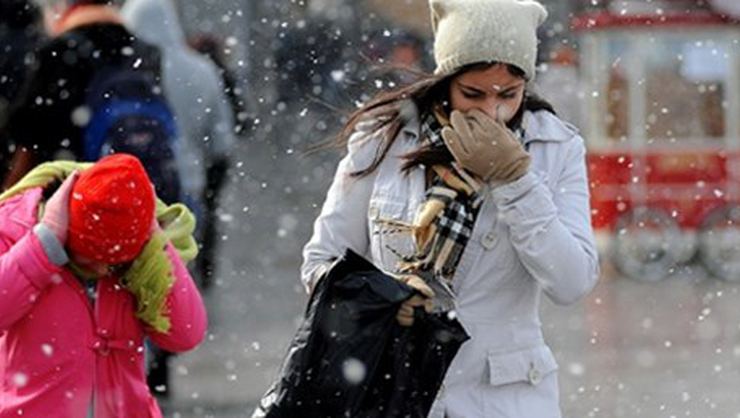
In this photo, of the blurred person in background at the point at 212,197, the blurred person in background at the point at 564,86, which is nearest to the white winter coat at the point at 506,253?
the blurred person in background at the point at 212,197

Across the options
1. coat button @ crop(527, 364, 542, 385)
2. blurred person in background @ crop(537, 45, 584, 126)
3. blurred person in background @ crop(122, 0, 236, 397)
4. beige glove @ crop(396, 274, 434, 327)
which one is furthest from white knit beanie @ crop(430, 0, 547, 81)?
blurred person in background @ crop(537, 45, 584, 126)

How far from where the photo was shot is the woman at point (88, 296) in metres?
5.39

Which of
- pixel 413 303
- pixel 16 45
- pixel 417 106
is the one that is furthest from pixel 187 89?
pixel 413 303

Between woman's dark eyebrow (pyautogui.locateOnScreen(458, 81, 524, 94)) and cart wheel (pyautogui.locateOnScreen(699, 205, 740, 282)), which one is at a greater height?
woman's dark eyebrow (pyautogui.locateOnScreen(458, 81, 524, 94))

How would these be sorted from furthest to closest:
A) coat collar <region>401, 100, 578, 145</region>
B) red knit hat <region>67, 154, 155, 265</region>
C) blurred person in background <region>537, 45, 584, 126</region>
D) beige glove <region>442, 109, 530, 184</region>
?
blurred person in background <region>537, 45, 584, 126</region> → red knit hat <region>67, 154, 155, 265</region> → coat collar <region>401, 100, 578, 145</region> → beige glove <region>442, 109, 530, 184</region>

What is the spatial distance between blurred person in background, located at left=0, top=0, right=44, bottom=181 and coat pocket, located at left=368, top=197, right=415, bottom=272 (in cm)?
412

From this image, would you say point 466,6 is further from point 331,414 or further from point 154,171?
point 154,171

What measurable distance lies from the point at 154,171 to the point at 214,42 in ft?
31.5

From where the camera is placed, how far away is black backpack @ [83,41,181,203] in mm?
8383

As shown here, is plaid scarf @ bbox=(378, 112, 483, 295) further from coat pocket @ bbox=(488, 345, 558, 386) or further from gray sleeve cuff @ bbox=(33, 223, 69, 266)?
gray sleeve cuff @ bbox=(33, 223, 69, 266)

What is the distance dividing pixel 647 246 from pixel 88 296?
11657mm

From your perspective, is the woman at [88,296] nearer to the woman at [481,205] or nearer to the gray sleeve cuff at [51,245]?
the gray sleeve cuff at [51,245]

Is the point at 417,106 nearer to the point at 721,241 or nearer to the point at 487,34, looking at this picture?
the point at 487,34

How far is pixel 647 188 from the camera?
56.0 feet
